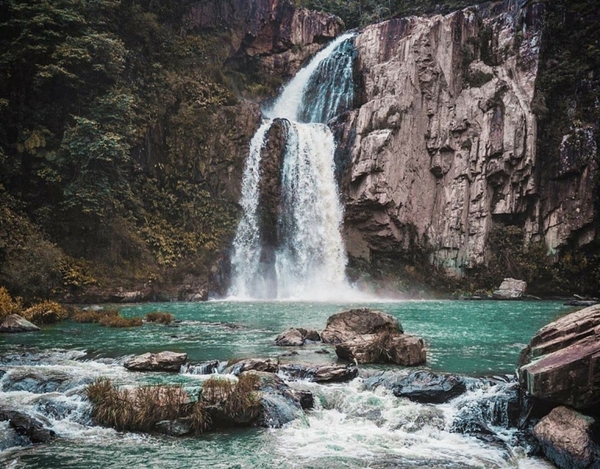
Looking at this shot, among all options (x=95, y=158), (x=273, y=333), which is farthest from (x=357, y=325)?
(x=95, y=158)

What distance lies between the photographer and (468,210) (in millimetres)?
40469

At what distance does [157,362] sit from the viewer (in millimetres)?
13242

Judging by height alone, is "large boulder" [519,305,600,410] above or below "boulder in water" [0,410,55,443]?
above

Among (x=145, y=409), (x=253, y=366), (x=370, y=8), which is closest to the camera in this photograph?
(x=145, y=409)

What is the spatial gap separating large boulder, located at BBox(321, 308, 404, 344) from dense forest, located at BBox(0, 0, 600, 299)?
51.1 feet

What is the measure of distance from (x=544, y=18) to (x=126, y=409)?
4506 centimetres

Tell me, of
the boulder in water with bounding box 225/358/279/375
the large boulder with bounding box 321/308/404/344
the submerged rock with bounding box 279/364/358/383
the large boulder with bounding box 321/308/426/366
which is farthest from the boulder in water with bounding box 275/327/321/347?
the submerged rock with bounding box 279/364/358/383

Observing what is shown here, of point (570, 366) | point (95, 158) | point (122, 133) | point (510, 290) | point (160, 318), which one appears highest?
point (122, 133)

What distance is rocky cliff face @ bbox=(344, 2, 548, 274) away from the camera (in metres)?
39.5

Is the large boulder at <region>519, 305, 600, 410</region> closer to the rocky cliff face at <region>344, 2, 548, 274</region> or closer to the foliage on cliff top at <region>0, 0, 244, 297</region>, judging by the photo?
the foliage on cliff top at <region>0, 0, 244, 297</region>

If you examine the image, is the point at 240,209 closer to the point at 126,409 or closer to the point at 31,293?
the point at 31,293

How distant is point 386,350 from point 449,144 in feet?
101

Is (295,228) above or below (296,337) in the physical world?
above

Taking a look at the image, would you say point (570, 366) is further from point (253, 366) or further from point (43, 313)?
point (43, 313)
